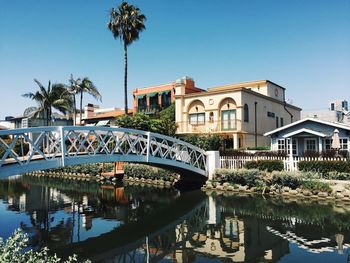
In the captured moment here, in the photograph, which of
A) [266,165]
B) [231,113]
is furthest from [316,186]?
[231,113]

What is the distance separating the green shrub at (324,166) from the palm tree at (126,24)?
63.1 ft

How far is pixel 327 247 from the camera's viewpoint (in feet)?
35.0

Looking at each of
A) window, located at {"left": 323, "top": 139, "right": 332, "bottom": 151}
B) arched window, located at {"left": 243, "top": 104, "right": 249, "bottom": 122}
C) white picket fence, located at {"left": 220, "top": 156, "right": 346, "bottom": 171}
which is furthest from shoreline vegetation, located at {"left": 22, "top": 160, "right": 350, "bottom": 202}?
arched window, located at {"left": 243, "top": 104, "right": 249, "bottom": 122}

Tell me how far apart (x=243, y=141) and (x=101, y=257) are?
23.1 metres

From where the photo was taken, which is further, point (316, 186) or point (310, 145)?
point (310, 145)

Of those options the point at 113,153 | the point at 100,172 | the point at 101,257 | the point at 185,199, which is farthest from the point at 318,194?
the point at 100,172

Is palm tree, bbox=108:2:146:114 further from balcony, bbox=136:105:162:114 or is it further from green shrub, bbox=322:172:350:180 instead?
green shrub, bbox=322:172:350:180

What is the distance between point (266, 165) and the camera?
2244 centimetres

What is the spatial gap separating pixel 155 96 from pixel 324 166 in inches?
952

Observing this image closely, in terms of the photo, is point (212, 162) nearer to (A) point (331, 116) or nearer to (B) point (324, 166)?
(B) point (324, 166)

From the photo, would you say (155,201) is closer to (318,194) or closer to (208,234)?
(208,234)

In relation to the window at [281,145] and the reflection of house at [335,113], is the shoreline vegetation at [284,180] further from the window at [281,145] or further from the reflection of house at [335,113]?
the reflection of house at [335,113]

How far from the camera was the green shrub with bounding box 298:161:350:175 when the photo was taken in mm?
19583

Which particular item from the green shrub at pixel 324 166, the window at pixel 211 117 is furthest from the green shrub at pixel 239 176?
the window at pixel 211 117
